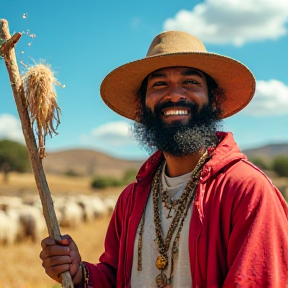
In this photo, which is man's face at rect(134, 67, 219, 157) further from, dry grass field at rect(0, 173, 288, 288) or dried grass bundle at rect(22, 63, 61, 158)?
dry grass field at rect(0, 173, 288, 288)

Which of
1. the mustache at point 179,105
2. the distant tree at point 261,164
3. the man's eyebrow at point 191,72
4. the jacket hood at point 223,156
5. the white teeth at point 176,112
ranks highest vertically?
the distant tree at point 261,164

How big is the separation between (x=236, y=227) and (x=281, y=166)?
52.8 m

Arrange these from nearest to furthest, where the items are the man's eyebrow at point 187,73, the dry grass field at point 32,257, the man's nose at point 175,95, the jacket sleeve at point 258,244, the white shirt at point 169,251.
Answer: the jacket sleeve at point 258,244 < the white shirt at point 169,251 < the man's nose at point 175,95 < the man's eyebrow at point 187,73 < the dry grass field at point 32,257

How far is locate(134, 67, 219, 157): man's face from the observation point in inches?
142

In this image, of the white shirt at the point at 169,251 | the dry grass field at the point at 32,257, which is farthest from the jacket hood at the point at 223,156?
the dry grass field at the point at 32,257

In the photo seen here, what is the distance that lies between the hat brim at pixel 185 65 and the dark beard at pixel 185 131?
258 mm

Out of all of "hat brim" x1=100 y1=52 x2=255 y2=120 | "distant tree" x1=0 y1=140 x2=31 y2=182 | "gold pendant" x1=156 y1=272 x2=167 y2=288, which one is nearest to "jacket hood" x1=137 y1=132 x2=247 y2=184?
"hat brim" x1=100 y1=52 x2=255 y2=120

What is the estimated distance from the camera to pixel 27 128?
3496mm

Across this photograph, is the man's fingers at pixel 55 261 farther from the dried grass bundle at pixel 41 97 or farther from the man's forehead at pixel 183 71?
the man's forehead at pixel 183 71

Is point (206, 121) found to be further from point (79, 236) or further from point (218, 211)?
point (79, 236)

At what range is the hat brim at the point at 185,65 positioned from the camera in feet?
12.1

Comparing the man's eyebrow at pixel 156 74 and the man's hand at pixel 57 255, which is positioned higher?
the man's eyebrow at pixel 156 74

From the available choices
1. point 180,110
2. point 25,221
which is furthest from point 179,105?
point 25,221

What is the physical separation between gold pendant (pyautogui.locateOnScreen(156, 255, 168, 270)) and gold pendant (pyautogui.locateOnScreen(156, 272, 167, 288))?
0.04 m
